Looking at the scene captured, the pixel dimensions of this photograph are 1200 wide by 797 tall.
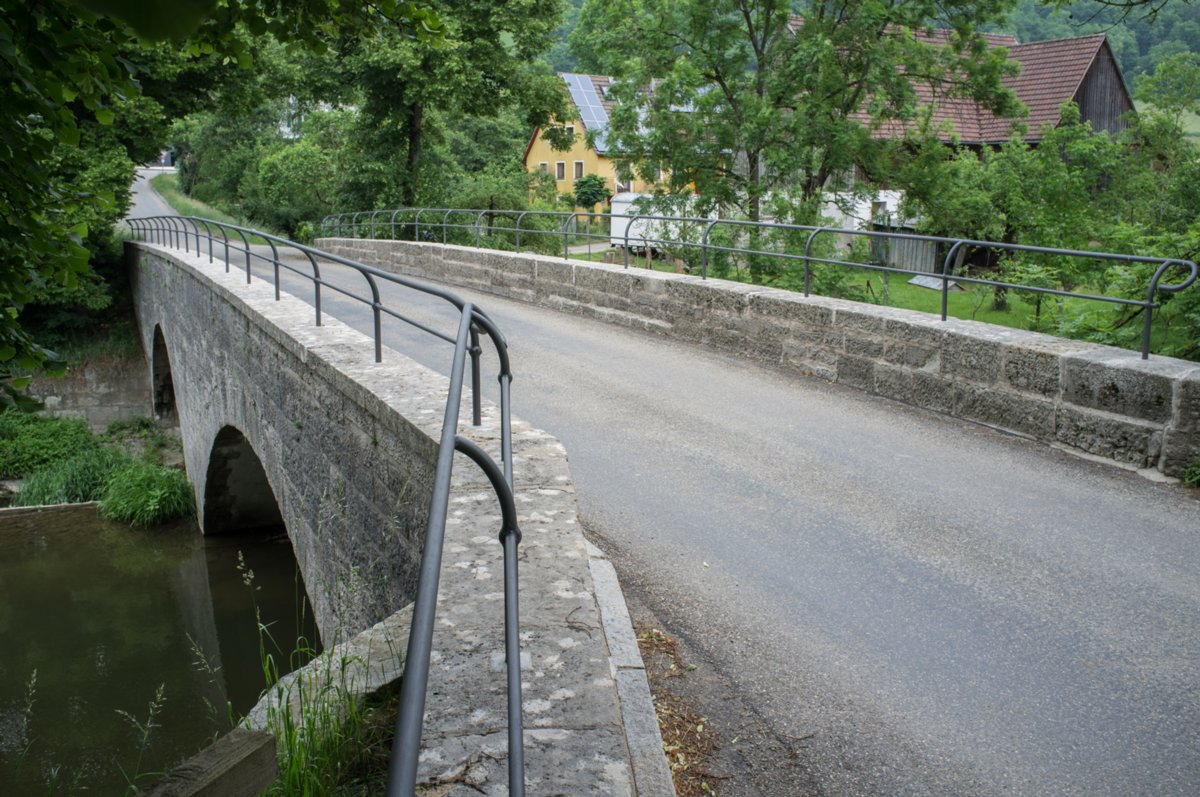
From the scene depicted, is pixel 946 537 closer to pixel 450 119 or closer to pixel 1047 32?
pixel 450 119

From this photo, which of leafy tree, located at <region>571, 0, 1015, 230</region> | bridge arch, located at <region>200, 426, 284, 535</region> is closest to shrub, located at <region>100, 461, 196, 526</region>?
bridge arch, located at <region>200, 426, 284, 535</region>

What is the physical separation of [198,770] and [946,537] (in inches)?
166

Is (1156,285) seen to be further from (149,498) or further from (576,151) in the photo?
(576,151)

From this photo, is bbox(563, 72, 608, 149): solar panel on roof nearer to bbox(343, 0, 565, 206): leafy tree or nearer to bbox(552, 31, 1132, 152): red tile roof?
bbox(552, 31, 1132, 152): red tile roof

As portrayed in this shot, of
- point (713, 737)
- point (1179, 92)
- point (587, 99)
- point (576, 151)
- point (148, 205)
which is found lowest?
point (713, 737)

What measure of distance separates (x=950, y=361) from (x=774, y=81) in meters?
10.4

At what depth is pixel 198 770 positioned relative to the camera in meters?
2.55

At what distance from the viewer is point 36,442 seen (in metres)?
26.0

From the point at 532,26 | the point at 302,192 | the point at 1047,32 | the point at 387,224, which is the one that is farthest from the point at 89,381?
the point at 1047,32

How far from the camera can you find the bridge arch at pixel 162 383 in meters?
26.0

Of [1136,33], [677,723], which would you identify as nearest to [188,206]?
[1136,33]

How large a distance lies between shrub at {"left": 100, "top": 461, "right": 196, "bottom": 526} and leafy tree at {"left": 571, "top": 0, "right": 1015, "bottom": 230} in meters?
10.7

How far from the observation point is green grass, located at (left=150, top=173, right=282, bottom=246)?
150 feet

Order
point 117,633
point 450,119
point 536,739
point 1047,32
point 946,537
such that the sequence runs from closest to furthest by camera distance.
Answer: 1. point 536,739
2. point 946,537
3. point 117,633
4. point 450,119
5. point 1047,32
